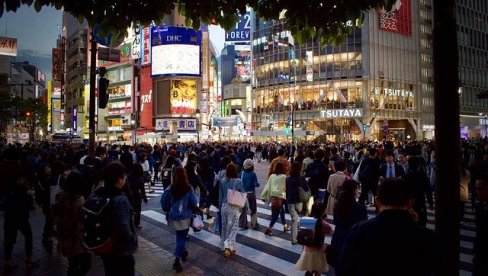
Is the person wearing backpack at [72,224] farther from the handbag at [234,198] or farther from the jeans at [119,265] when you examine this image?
the handbag at [234,198]

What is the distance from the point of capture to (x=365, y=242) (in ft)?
9.28

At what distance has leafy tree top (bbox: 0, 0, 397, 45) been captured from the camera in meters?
4.74

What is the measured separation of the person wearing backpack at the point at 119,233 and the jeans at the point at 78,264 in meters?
0.98

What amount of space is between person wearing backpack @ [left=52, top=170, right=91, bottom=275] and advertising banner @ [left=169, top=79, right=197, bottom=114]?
65.9 meters

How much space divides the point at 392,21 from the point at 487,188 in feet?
224

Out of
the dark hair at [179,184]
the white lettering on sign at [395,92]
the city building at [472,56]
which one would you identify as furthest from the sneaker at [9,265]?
the city building at [472,56]

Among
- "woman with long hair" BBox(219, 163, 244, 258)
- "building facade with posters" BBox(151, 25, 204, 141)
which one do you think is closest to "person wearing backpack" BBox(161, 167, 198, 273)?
"woman with long hair" BBox(219, 163, 244, 258)

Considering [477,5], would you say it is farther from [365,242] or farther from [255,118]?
[365,242]

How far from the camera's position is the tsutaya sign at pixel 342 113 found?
62353mm

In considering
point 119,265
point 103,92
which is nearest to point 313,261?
point 119,265

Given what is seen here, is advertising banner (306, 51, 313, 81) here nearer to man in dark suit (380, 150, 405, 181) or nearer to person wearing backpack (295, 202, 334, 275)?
man in dark suit (380, 150, 405, 181)

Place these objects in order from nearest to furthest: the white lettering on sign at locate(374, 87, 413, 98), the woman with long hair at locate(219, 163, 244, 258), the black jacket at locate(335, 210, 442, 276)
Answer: the black jacket at locate(335, 210, 442, 276) < the woman with long hair at locate(219, 163, 244, 258) < the white lettering on sign at locate(374, 87, 413, 98)

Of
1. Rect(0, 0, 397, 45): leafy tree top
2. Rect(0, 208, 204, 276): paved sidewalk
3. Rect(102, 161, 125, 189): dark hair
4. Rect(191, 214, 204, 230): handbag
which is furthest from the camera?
Rect(191, 214, 204, 230): handbag

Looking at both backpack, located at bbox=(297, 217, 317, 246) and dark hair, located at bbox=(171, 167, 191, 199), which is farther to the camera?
dark hair, located at bbox=(171, 167, 191, 199)
